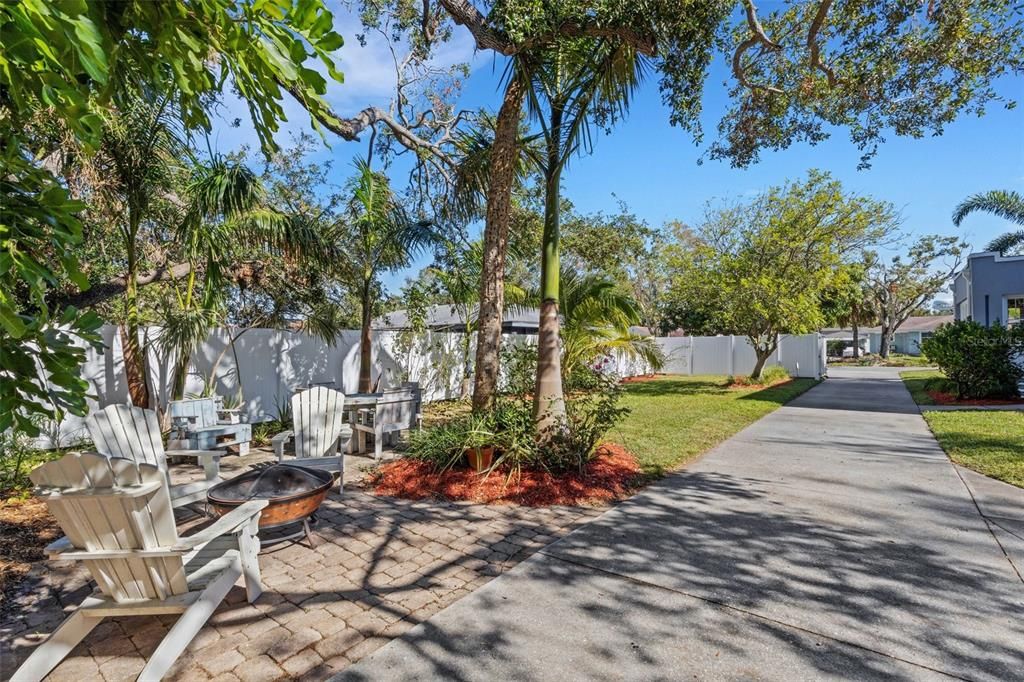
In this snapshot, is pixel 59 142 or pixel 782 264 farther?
pixel 782 264

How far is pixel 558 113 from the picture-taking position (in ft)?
20.0

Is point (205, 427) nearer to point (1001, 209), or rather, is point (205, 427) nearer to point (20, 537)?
point (20, 537)

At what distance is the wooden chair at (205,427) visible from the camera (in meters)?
6.57

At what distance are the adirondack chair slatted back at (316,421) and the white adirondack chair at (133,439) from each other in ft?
3.16

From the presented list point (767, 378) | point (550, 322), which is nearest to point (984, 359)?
point (767, 378)

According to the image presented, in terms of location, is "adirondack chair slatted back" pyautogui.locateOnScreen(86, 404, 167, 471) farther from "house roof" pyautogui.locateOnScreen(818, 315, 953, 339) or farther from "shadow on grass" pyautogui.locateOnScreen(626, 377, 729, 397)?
"house roof" pyautogui.locateOnScreen(818, 315, 953, 339)

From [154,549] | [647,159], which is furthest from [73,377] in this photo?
[647,159]

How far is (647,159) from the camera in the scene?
9.72m

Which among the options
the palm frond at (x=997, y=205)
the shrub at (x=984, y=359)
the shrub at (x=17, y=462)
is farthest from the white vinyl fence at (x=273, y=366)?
the palm frond at (x=997, y=205)

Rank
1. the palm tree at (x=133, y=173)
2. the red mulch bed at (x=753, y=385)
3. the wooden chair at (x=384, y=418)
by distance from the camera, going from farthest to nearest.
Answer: the red mulch bed at (x=753, y=385) < the wooden chair at (x=384, y=418) < the palm tree at (x=133, y=173)

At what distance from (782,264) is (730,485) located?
11697mm

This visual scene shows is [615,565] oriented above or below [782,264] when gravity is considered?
below

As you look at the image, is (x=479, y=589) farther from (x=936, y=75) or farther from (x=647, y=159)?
(x=647, y=159)

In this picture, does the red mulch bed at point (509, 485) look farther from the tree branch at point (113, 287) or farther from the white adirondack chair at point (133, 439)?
the tree branch at point (113, 287)
